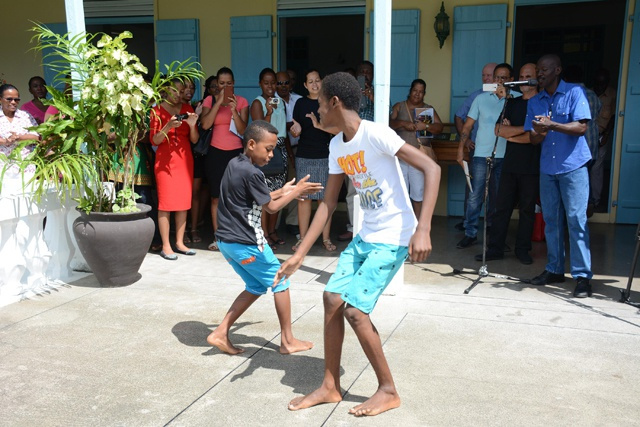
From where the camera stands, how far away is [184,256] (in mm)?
6820

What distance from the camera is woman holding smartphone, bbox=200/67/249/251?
6727 mm

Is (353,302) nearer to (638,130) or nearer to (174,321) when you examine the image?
(174,321)

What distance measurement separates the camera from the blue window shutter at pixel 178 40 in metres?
9.55

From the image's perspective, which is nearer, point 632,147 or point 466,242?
point 466,242

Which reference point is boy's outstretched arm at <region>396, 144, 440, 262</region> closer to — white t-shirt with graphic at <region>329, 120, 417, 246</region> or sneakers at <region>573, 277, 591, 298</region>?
white t-shirt with graphic at <region>329, 120, 417, 246</region>

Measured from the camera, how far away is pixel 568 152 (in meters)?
5.36

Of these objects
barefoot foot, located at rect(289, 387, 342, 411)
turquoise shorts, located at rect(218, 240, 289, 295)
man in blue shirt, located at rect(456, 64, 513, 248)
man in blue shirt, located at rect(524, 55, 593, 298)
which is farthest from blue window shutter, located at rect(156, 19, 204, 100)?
barefoot foot, located at rect(289, 387, 342, 411)

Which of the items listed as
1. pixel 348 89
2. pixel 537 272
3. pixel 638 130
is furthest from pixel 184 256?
pixel 638 130

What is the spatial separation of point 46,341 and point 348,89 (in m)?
2.74

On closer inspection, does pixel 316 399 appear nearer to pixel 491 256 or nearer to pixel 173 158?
pixel 491 256

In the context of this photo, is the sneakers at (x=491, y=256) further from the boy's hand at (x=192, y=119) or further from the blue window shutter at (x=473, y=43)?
the boy's hand at (x=192, y=119)

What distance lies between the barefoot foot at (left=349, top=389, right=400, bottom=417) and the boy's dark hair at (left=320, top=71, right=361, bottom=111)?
4.92 feet

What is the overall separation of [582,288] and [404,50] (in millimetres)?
4464

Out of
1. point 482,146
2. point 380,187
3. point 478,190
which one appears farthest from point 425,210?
point 478,190
